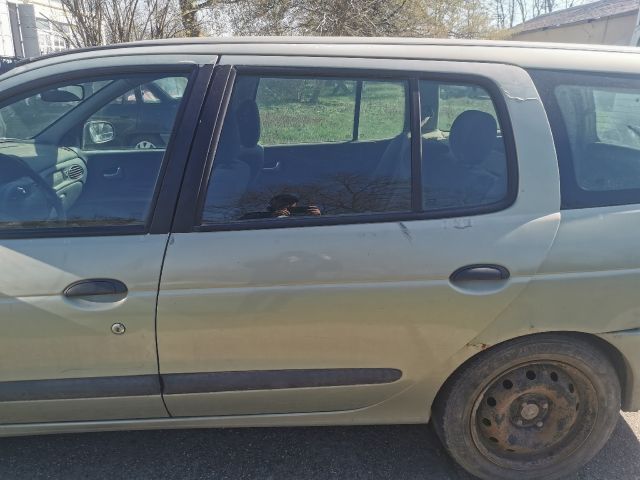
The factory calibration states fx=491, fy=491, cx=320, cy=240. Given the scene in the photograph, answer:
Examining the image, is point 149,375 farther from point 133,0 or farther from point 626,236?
point 133,0

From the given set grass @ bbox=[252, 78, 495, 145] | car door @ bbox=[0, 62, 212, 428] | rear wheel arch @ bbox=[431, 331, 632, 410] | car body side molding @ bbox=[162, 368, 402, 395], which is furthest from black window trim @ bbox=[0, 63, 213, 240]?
rear wheel arch @ bbox=[431, 331, 632, 410]

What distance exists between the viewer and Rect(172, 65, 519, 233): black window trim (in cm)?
182

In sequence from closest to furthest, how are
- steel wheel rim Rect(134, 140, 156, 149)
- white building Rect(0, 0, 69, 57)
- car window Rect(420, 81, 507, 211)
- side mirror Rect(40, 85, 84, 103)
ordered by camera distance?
car window Rect(420, 81, 507, 211) < side mirror Rect(40, 85, 84, 103) < steel wheel rim Rect(134, 140, 156, 149) < white building Rect(0, 0, 69, 57)

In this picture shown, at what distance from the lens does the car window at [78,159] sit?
6.20ft

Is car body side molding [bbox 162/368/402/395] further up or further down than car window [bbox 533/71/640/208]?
further down

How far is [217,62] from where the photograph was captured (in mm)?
1883

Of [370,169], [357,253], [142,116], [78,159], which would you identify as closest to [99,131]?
[78,159]

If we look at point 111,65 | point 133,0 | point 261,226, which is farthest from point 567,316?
point 133,0

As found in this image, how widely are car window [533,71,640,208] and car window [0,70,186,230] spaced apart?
1.47 meters

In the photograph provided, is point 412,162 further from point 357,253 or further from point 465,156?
point 357,253

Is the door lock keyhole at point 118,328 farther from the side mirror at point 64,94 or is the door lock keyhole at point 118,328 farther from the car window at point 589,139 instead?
the car window at point 589,139

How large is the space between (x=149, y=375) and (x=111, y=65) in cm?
120

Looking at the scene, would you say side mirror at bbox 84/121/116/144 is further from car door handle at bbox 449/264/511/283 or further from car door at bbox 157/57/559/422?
car door handle at bbox 449/264/511/283

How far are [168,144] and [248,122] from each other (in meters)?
0.35
